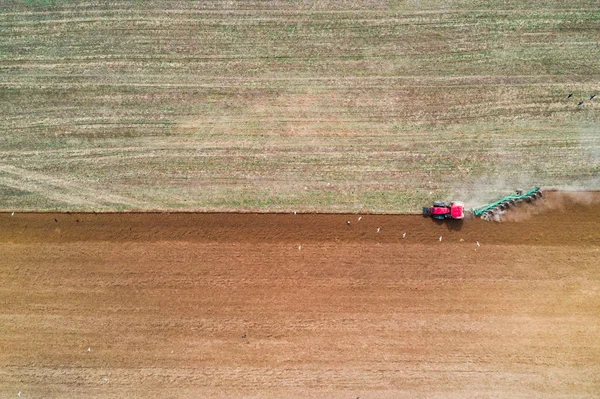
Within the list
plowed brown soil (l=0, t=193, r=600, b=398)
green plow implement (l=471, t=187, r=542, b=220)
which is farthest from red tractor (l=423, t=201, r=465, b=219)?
green plow implement (l=471, t=187, r=542, b=220)

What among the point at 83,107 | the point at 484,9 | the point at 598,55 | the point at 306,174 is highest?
the point at 484,9

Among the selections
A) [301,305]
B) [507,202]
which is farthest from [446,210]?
[301,305]

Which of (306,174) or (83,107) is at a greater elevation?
(83,107)

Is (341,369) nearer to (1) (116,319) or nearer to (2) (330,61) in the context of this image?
(1) (116,319)

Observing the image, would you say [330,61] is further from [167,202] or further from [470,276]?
[470,276]

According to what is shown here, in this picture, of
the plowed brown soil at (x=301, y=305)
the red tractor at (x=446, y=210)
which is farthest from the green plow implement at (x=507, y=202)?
the red tractor at (x=446, y=210)

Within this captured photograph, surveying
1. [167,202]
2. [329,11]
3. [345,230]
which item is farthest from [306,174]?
[329,11]

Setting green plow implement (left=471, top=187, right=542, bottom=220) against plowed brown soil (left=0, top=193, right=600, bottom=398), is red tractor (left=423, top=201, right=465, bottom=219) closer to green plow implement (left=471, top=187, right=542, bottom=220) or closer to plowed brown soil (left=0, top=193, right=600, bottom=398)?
plowed brown soil (left=0, top=193, right=600, bottom=398)

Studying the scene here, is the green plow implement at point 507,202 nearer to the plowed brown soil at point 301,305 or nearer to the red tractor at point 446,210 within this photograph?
the plowed brown soil at point 301,305
